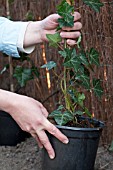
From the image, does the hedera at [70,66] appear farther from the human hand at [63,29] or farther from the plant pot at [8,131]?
the plant pot at [8,131]

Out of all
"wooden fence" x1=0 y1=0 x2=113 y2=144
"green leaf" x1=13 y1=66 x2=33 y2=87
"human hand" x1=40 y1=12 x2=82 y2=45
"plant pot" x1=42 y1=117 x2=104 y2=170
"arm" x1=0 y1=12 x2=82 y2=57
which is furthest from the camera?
"green leaf" x1=13 y1=66 x2=33 y2=87

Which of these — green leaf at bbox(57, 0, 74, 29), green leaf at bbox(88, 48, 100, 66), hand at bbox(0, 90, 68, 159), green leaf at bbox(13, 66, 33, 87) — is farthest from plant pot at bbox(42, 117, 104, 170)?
green leaf at bbox(13, 66, 33, 87)

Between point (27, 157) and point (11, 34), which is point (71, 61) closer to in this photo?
point (11, 34)

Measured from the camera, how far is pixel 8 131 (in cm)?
314

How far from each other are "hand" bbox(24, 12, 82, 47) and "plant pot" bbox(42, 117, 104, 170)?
0.44m

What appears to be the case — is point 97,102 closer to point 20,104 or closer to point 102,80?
point 102,80

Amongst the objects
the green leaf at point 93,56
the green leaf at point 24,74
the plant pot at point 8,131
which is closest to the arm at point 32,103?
the green leaf at point 93,56

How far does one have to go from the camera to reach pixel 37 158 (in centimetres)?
283

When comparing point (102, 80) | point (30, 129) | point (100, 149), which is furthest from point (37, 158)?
point (30, 129)

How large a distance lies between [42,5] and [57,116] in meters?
1.43

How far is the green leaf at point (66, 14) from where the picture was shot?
1.97 metres

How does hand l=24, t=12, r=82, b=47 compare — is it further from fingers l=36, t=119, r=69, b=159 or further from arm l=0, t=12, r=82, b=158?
fingers l=36, t=119, r=69, b=159

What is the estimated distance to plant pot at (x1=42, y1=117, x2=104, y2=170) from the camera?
6.39ft

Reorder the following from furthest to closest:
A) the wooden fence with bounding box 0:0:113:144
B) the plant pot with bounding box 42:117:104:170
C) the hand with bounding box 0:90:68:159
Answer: the wooden fence with bounding box 0:0:113:144 < the plant pot with bounding box 42:117:104:170 < the hand with bounding box 0:90:68:159
